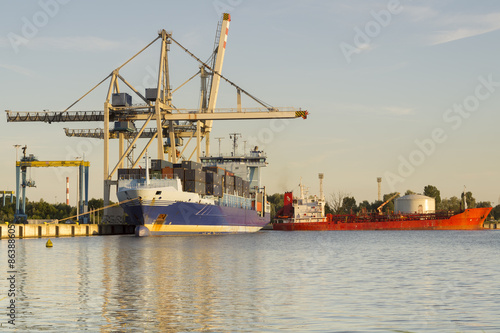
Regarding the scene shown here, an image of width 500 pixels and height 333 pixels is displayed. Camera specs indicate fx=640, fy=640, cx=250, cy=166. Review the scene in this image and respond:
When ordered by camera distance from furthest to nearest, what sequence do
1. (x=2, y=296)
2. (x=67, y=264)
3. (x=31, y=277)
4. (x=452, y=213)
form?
(x=452, y=213), (x=67, y=264), (x=31, y=277), (x=2, y=296)

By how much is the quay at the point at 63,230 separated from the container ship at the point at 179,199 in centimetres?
965

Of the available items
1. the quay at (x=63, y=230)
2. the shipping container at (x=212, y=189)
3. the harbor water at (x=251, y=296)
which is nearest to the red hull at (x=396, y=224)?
the quay at (x=63, y=230)

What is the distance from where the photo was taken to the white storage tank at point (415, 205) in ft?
451

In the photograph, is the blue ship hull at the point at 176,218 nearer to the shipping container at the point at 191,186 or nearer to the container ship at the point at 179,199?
the container ship at the point at 179,199

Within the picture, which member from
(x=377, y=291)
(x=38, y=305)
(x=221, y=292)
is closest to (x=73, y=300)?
(x=38, y=305)

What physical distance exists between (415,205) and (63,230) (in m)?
86.2

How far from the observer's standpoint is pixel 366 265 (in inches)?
1303

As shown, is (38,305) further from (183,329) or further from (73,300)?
(183,329)

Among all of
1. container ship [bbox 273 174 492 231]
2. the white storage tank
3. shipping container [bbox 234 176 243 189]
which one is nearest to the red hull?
container ship [bbox 273 174 492 231]

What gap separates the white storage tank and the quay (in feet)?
236

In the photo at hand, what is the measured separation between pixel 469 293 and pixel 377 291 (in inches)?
117

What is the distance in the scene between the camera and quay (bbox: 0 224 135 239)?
67.8 meters

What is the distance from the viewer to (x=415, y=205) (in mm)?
138625

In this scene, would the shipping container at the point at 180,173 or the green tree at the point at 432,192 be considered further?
the green tree at the point at 432,192
